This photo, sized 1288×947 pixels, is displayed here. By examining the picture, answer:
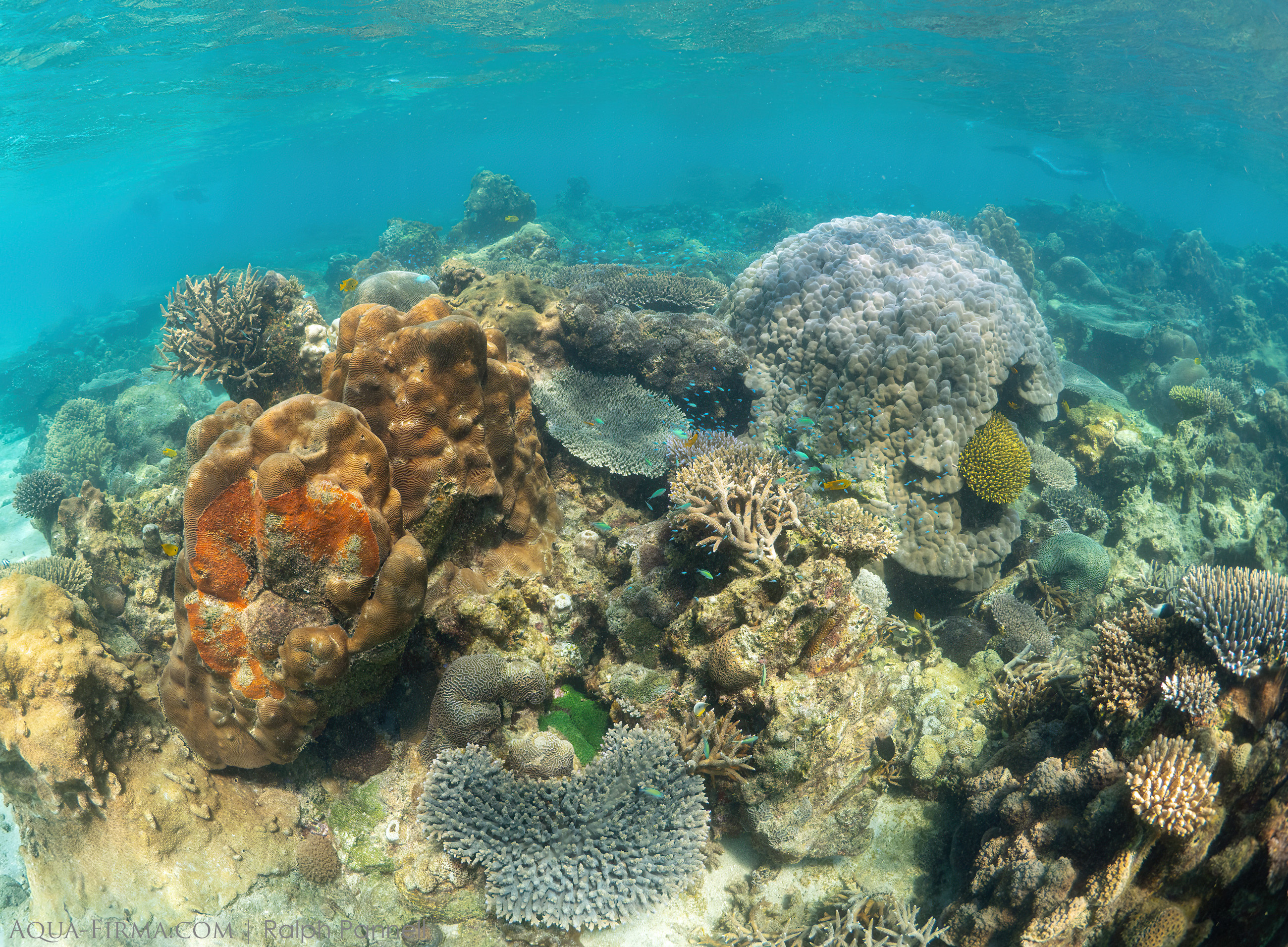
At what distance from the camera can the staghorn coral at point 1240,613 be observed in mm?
3312

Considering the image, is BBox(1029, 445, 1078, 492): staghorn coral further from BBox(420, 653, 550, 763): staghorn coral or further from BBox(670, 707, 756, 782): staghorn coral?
BBox(420, 653, 550, 763): staghorn coral

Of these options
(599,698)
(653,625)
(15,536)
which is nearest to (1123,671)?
(653,625)

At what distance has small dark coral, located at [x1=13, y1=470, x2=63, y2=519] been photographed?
9.52 m

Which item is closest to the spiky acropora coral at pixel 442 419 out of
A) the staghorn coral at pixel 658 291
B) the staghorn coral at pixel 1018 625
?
the staghorn coral at pixel 658 291

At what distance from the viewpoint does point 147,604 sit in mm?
6172

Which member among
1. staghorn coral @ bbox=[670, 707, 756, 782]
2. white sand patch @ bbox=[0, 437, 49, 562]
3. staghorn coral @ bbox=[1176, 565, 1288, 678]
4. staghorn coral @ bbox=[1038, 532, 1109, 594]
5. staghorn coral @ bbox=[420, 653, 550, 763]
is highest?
staghorn coral @ bbox=[1176, 565, 1288, 678]

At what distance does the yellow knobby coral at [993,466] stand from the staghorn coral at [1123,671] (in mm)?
2932

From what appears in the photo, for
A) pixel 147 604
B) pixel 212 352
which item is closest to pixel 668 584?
pixel 147 604

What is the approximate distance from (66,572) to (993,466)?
36.1 feet

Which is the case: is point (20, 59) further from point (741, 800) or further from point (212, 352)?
point (741, 800)

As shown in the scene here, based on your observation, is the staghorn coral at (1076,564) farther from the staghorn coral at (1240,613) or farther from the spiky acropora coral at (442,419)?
the spiky acropora coral at (442,419)

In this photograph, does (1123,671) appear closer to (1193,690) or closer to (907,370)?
(1193,690)

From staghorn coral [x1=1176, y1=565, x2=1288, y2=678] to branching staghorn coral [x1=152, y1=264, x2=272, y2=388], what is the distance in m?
9.45

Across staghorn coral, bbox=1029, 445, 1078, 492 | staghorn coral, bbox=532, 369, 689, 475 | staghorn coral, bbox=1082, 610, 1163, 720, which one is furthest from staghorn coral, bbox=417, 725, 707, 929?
staghorn coral, bbox=1029, 445, 1078, 492
